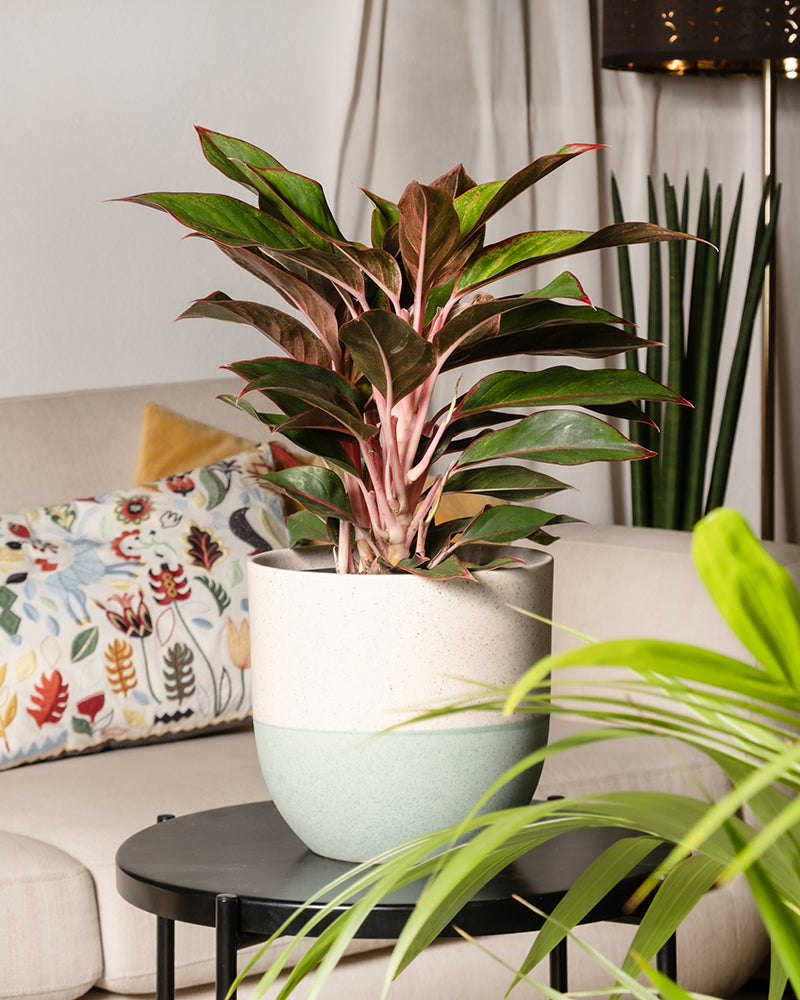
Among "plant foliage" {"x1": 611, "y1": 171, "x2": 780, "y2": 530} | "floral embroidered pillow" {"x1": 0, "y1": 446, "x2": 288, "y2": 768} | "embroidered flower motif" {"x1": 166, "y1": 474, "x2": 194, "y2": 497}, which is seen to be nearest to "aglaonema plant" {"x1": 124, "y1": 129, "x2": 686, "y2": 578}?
"floral embroidered pillow" {"x1": 0, "y1": 446, "x2": 288, "y2": 768}

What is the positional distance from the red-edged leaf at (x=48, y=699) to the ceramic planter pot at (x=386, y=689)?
72cm

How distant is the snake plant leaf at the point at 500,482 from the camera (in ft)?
3.25

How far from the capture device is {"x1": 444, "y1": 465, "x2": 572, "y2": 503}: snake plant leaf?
39.0 inches

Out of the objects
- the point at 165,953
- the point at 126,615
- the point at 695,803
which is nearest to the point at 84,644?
the point at 126,615

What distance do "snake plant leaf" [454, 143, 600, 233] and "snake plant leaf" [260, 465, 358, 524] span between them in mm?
201

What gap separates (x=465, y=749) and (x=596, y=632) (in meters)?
0.98


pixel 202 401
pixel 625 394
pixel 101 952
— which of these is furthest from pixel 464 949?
pixel 202 401

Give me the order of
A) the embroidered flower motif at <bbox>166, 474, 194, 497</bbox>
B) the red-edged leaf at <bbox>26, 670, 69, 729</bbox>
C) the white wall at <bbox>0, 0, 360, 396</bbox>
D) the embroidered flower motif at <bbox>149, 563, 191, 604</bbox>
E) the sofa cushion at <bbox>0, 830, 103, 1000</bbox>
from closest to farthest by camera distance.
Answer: the sofa cushion at <bbox>0, 830, 103, 1000</bbox>
the red-edged leaf at <bbox>26, 670, 69, 729</bbox>
the embroidered flower motif at <bbox>149, 563, 191, 604</bbox>
the embroidered flower motif at <bbox>166, 474, 194, 497</bbox>
the white wall at <bbox>0, 0, 360, 396</bbox>

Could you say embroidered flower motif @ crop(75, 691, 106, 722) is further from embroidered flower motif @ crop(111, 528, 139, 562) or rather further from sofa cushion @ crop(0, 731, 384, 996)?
embroidered flower motif @ crop(111, 528, 139, 562)

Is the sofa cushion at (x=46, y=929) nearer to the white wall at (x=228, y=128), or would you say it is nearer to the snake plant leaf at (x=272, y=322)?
the snake plant leaf at (x=272, y=322)

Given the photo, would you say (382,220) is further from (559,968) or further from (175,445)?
(175,445)

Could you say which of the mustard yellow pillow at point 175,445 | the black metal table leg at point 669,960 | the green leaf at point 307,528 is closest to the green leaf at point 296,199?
the green leaf at point 307,528

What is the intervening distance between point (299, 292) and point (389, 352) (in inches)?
4.3

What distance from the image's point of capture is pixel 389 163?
2.55 meters
